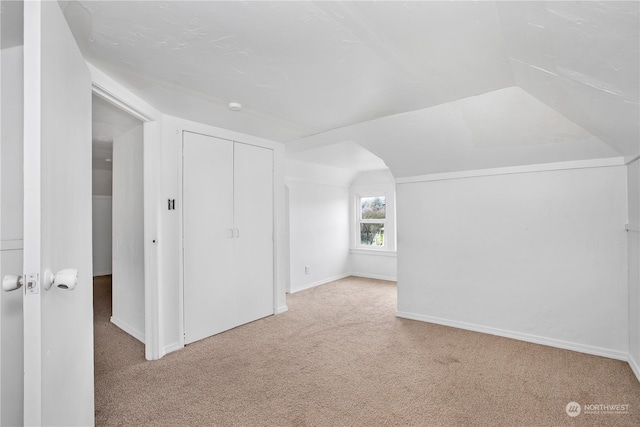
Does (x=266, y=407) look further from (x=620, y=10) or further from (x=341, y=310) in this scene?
(x=620, y=10)

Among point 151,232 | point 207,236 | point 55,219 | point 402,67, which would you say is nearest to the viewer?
point 55,219

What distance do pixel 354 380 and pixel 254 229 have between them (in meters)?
1.94

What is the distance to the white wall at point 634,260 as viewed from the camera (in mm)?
2256

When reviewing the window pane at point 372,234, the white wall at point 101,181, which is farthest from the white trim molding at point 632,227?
the white wall at point 101,181

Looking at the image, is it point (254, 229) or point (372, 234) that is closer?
point (254, 229)

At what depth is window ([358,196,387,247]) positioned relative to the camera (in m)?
5.93

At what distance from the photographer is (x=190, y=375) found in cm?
230

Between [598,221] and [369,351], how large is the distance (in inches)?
90.9

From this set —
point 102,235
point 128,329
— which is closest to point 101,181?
point 102,235

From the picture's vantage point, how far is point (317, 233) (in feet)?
17.6

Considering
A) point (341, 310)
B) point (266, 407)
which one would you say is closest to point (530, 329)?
point (341, 310)

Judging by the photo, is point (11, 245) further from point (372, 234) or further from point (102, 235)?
point (102, 235)

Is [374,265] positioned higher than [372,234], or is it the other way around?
[372,234]

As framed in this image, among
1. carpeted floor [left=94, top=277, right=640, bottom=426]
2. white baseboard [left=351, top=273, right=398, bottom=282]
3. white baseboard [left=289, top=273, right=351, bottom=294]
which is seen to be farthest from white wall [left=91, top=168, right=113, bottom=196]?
white baseboard [left=351, top=273, right=398, bottom=282]
